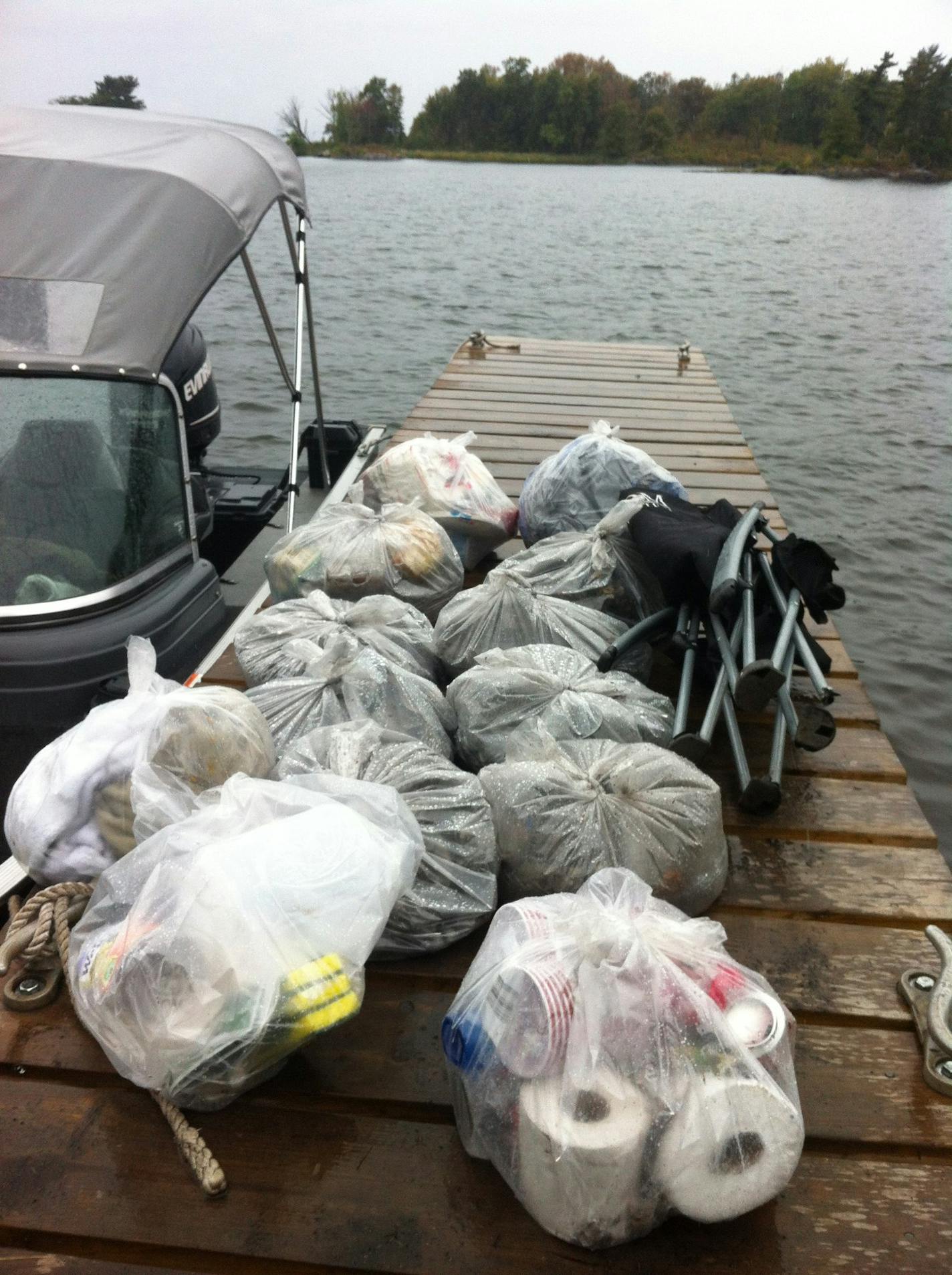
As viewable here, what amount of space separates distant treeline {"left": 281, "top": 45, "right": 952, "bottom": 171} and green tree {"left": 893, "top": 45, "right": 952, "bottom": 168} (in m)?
0.08

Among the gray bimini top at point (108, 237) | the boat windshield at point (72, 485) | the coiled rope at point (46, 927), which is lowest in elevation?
the coiled rope at point (46, 927)

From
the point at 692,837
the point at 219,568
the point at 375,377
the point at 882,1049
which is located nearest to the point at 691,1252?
the point at 882,1049

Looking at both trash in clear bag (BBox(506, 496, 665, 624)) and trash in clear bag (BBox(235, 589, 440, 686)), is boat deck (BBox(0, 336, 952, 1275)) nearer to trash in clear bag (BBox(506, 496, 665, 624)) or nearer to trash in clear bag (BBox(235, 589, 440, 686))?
trash in clear bag (BBox(235, 589, 440, 686))

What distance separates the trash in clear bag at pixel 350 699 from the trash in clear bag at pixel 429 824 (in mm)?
209

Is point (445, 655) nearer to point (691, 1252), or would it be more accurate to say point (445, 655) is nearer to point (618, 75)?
point (691, 1252)

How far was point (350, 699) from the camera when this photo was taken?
2254mm

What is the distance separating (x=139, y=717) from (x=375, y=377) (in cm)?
922

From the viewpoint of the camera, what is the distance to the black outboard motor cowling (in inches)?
168

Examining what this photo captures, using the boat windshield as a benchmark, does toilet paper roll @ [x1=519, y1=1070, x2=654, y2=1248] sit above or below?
below

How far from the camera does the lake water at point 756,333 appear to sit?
609 centimetres

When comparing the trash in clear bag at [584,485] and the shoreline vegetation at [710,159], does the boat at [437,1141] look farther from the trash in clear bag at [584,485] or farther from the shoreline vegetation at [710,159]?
the shoreline vegetation at [710,159]

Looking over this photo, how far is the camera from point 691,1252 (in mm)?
1328

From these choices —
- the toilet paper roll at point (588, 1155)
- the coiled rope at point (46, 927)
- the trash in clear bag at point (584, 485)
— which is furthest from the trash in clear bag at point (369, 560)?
the toilet paper roll at point (588, 1155)

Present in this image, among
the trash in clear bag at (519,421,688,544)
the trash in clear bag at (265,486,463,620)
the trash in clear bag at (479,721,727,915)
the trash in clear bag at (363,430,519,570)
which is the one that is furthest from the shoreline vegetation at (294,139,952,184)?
the trash in clear bag at (479,721,727,915)
